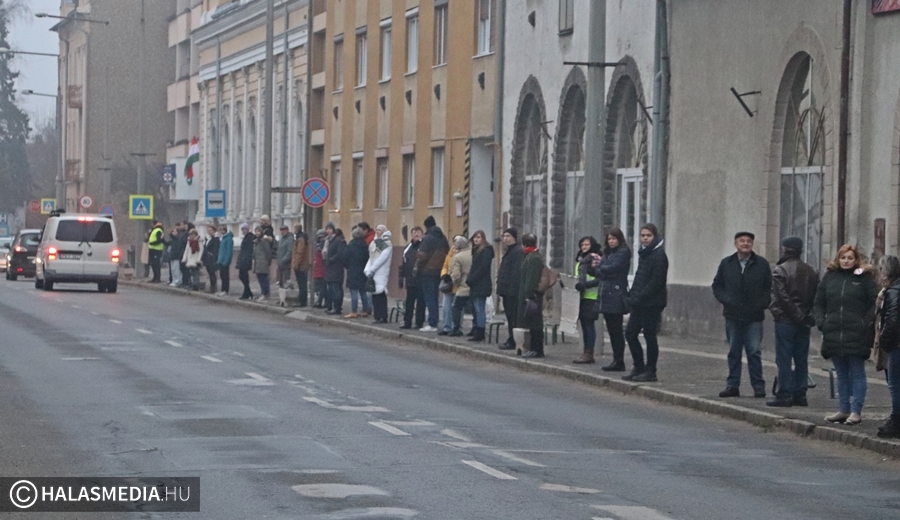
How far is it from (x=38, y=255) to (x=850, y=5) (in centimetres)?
2779

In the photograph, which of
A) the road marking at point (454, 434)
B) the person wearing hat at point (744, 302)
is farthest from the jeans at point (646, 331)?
the road marking at point (454, 434)

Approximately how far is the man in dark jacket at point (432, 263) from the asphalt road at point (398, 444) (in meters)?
5.60

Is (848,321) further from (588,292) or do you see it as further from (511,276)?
(511,276)

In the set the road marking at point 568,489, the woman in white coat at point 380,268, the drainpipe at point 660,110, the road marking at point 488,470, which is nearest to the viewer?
the road marking at point 568,489

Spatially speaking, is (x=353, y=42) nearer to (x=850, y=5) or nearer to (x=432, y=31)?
(x=432, y=31)

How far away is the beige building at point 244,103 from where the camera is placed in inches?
2099

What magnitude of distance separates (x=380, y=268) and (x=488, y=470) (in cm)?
1881

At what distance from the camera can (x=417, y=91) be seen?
41.9 meters

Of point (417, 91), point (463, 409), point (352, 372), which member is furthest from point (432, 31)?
point (463, 409)

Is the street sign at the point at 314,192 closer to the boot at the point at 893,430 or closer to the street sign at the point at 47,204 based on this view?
the boot at the point at 893,430

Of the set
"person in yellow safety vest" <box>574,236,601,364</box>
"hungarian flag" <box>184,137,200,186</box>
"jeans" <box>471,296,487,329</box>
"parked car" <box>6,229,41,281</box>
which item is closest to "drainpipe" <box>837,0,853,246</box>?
"person in yellow safety vest" <box>574,236,601,364</box>

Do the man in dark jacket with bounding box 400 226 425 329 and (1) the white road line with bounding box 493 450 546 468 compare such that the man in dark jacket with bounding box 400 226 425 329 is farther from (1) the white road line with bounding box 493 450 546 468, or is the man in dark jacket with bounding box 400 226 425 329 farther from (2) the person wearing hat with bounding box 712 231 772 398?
(1) the white road line with bounding box 493 450 546 468

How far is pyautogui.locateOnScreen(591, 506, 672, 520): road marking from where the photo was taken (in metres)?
10.1

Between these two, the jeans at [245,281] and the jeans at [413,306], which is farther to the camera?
the jeans at [245,281]
